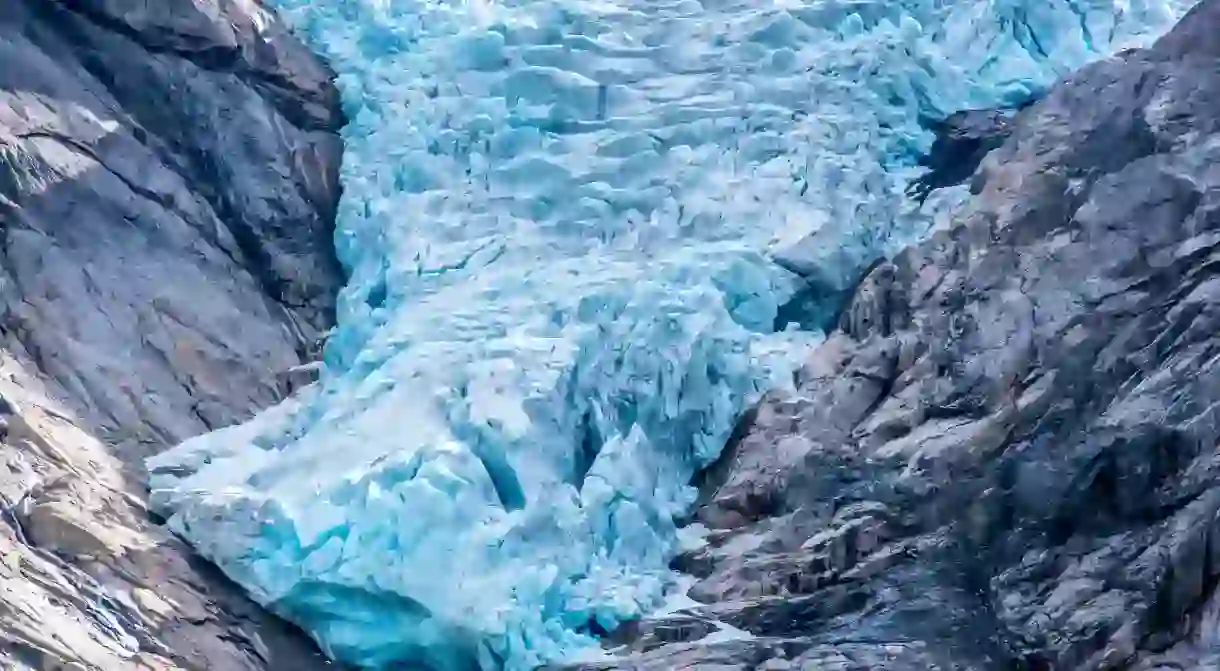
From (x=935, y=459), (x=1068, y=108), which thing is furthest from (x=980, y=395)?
(x=1068, y=108)

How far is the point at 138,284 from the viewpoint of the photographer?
4965 mm

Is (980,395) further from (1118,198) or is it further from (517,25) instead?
(517,25)

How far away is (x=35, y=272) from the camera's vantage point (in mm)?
4672

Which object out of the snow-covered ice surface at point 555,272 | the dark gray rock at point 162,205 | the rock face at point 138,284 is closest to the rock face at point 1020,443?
the snow-covered ice surface at point 555,272

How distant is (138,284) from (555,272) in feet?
5.31

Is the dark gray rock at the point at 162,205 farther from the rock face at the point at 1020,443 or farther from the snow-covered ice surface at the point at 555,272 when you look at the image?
the rock face at the point at 1020,443

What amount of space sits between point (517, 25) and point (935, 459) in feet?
9.65

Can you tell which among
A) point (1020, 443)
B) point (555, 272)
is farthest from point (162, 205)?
point (1020, 443)

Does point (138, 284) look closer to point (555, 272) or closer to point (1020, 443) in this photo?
point (555, 272)

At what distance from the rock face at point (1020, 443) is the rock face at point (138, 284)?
1.60 meters

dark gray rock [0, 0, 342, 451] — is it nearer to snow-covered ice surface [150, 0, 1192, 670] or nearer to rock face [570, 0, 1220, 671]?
snow-covered ice surface [150, 0, 1192, 670]

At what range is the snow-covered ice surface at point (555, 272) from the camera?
445 centimetres

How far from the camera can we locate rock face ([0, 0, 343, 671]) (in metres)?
4.01

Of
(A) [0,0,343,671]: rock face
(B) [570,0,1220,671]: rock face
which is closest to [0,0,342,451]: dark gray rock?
(A) [0,0,343,671]: rock face
